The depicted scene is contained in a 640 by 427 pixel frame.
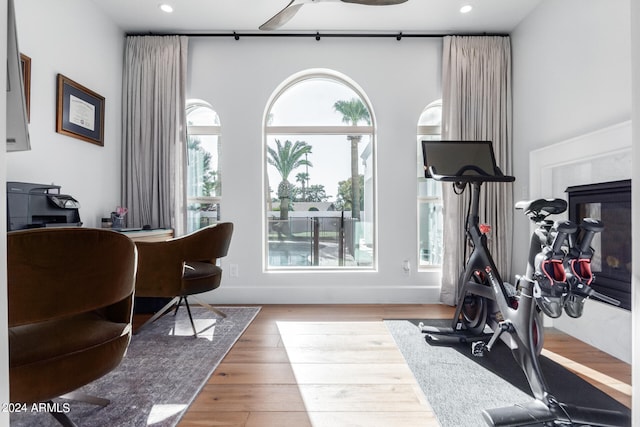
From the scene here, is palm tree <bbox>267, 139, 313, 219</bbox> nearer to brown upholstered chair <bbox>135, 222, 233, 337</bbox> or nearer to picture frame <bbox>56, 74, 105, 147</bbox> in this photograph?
brown upholstered chair <bbox>135, 222, 233, 337</bbox>

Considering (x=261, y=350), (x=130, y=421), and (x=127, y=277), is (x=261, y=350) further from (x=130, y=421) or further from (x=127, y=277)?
(x=127, y=277)

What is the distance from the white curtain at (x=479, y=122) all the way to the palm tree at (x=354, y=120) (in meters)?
0.82

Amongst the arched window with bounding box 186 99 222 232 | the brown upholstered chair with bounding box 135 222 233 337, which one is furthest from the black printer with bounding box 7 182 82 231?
the arched window with bounding box 186 99 222 232

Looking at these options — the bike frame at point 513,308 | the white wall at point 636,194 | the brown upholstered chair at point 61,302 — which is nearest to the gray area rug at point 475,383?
the bike frame at point 513,308

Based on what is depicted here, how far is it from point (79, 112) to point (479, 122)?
361 cm

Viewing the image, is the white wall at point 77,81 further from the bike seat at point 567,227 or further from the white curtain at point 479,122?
the white curtain at point 479,122

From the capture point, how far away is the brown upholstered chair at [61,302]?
0.93 m

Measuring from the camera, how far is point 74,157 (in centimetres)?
252

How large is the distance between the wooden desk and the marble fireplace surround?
3.27 metres

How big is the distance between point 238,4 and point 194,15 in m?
0.48

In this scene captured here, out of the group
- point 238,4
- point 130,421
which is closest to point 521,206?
point 130,421

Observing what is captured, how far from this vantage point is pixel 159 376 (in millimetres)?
1704

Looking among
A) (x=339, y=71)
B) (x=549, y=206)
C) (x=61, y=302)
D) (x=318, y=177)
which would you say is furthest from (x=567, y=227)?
(x=339, y=71)

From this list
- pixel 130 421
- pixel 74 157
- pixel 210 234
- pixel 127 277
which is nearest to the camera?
pixel 127 277
